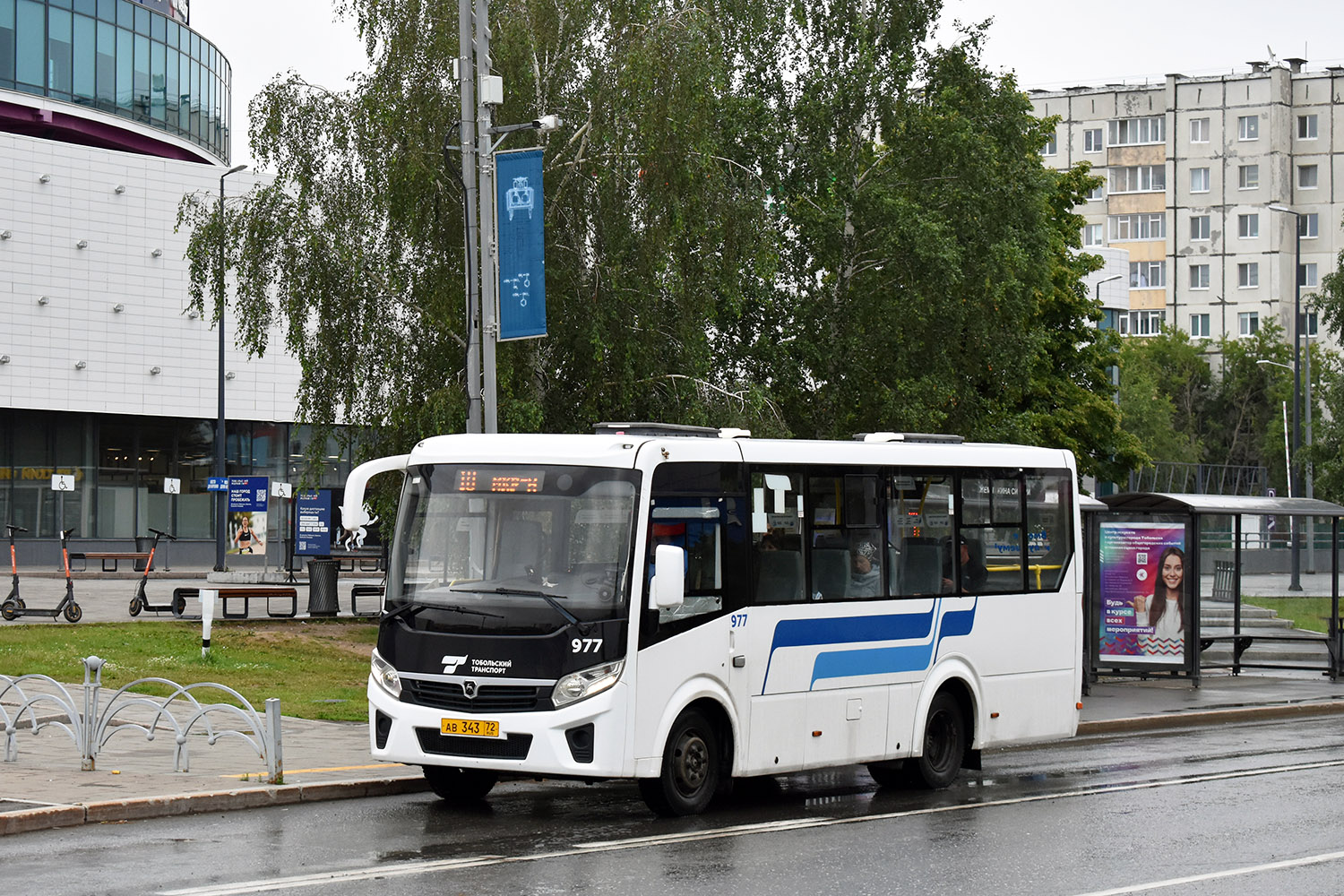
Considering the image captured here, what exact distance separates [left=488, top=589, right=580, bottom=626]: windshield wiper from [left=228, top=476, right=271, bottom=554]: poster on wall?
31.1 meters

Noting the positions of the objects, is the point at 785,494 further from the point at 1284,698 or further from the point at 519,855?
the point at 1284,698

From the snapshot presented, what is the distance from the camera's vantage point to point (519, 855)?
10508 millimetres

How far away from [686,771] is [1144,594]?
46.7ft

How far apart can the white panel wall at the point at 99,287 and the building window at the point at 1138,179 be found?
205ft

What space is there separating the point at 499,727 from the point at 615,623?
3.42 feet

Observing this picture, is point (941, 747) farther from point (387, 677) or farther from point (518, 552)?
point (387, 677)

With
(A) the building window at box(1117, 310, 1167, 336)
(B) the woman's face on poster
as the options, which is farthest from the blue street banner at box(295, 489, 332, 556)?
(A) the building window at box(1117, 310, 1167, 336)

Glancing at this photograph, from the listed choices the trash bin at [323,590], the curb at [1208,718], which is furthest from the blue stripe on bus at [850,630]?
the trash bin at [323,590]

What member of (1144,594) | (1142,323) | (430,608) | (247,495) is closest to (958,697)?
(430,608)

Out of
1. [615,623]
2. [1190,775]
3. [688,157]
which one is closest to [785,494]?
[615,623]

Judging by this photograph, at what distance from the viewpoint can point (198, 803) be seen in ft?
40.1

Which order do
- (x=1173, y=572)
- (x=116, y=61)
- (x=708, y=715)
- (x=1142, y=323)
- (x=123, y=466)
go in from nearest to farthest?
(x=708, y=715) < (x=1173, y=572) < (x=116, y=61) < (x=123, y=466) < (x=1142, y=323)

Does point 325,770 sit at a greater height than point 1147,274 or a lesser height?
lesser

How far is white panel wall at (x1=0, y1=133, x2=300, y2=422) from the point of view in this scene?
197 feet
